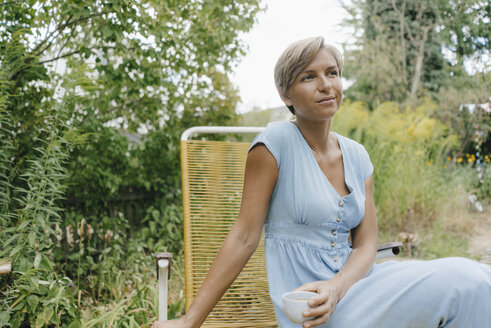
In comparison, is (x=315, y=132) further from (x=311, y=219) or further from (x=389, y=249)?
(x=389, y=249)

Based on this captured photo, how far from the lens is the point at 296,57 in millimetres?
1489

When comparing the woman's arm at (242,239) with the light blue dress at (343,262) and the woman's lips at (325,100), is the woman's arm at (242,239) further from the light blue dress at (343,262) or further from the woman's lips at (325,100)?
the woman's lips at (325,100)

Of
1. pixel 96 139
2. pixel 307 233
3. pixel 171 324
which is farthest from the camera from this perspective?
pixel 96 139

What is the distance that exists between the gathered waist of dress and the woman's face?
402 mm

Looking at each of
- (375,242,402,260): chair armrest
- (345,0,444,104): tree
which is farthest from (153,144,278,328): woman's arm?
(345,0,444,104): tree

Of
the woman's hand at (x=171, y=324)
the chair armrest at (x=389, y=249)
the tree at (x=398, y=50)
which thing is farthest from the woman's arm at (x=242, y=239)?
the tree at (x=398, y=50)

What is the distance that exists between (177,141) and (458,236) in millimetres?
3616

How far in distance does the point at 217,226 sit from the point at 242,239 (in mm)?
1003

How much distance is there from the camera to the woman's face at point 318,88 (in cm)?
150

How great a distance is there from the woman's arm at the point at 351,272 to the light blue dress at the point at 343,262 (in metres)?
0.04

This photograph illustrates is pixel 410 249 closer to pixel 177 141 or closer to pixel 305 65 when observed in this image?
pixel 177 141

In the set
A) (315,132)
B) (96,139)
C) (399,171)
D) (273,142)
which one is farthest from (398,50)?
(273,142)

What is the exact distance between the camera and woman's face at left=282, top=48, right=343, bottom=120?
1.50 metres

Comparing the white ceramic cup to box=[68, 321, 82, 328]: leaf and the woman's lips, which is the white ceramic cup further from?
box=[68, 321, 82, 328]: leaf
